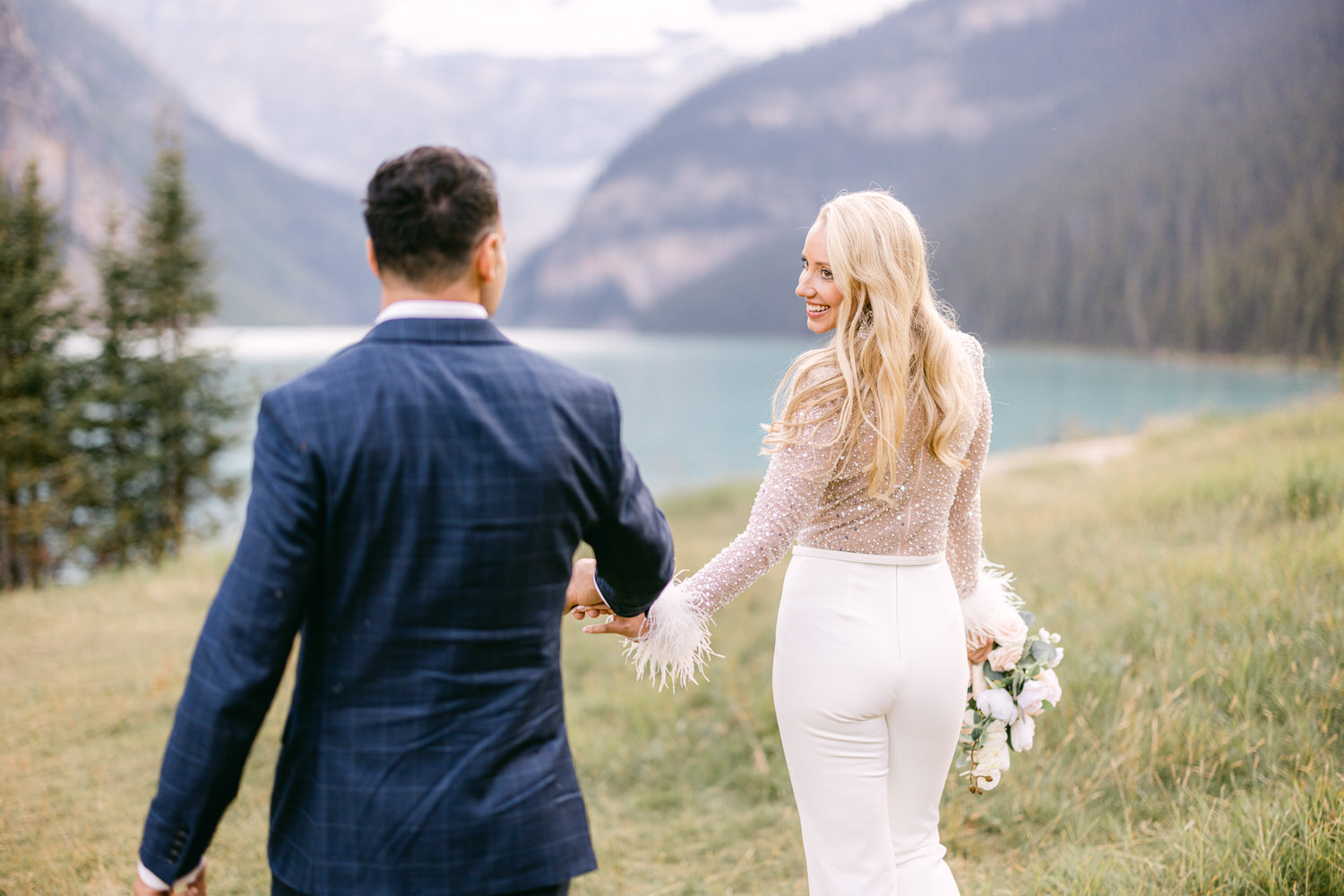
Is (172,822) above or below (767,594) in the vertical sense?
above

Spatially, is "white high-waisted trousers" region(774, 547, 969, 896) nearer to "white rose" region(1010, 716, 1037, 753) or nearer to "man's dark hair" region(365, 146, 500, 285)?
"white rose" region(1010, 716, 1037, 753)

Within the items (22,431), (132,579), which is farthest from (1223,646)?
(22,431)

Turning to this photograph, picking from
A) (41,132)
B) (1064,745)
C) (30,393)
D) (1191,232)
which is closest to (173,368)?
(30,393)

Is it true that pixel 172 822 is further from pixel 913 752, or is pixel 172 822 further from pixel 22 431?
pixel 22 431

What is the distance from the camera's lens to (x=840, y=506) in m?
2.33

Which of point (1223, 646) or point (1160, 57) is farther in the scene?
point (1160, 57)

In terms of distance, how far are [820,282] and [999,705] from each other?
4.94ft

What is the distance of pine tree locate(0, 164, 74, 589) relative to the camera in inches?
687

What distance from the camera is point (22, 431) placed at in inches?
671

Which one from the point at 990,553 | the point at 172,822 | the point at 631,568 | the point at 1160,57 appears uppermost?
the point at 1160,57

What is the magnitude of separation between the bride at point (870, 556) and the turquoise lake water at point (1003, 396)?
18.4 meters

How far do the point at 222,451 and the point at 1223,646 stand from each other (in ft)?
66.2

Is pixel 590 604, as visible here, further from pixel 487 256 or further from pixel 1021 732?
pixel 1021 732

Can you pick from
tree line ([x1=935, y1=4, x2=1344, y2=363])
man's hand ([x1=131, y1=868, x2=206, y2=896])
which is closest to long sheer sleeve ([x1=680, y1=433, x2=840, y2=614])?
man's hand ([x1=131, y1=868, x2=206, y2=896])
